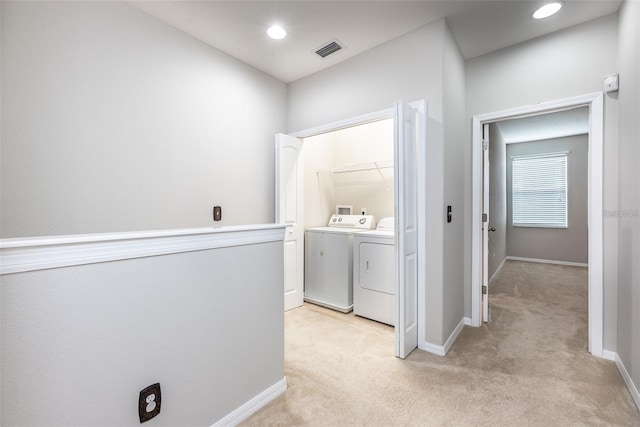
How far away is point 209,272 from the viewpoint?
1.38 metres

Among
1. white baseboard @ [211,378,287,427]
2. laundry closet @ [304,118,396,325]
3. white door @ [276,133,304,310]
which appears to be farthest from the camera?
white door @ [276,133,304,310]

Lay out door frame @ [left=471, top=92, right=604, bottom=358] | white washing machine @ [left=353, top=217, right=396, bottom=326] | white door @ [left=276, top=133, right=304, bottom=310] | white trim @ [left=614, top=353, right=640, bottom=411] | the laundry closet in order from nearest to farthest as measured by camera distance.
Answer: white trim @ [left=614, top=353, right=640, bottom=411] < door frame @ [left=471, top=92, right=604, bottom=358] < white washing machine @ [left=353, top=217, right=396, bottom=326] < the laundry closet < white door @ [left=276, top=133, right=304, bottom=310]

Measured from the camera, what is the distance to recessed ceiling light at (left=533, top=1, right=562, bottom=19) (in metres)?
2.00

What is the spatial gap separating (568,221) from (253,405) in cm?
670

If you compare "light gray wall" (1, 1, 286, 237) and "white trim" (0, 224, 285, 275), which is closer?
"white trim" (0, 224, 285, 275)

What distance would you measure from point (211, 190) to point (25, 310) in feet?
5.67

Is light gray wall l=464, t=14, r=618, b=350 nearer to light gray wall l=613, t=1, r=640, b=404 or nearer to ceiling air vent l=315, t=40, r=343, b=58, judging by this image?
light gray wall l=613, t=1, r=640, b=404

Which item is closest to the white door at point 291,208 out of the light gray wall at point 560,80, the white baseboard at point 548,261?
the light gray wall at point 560,80

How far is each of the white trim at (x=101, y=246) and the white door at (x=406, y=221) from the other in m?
1.17

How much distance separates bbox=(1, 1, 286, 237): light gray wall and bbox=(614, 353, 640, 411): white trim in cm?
302

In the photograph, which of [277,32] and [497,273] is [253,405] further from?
[497,273]

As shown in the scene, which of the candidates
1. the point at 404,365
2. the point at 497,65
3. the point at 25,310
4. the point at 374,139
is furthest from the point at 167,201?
the point at 497,65

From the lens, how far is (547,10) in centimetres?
205

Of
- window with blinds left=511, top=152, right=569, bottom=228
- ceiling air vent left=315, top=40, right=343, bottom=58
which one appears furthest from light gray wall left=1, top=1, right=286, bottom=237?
window with blinds left=511, top=152, right=569, bottom=228
